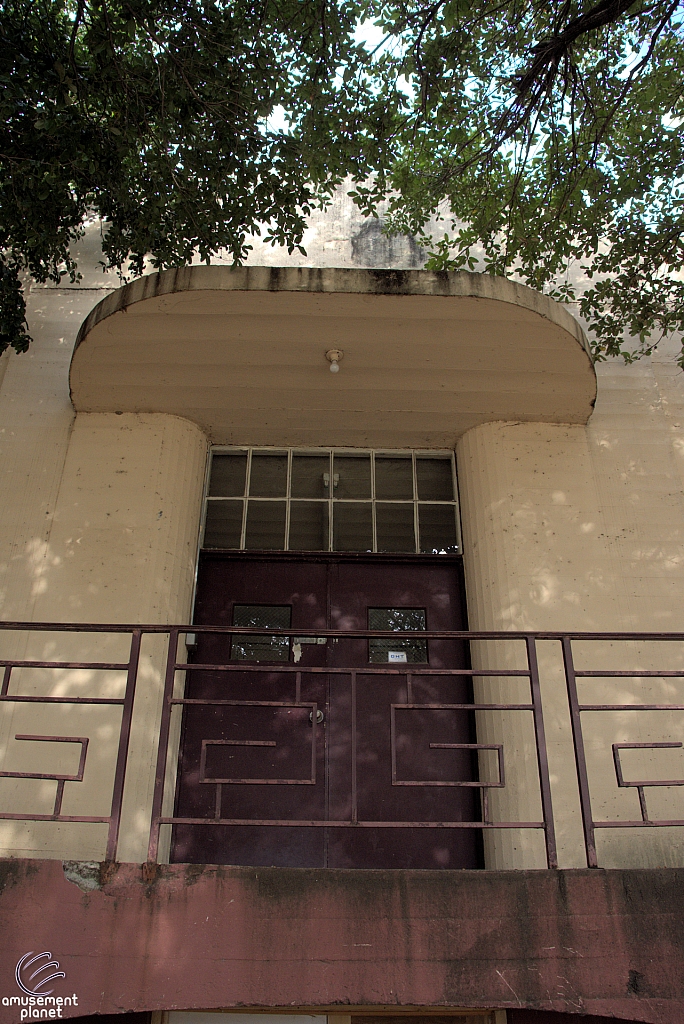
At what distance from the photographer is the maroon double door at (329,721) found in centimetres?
531

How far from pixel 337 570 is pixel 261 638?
30.4 inches

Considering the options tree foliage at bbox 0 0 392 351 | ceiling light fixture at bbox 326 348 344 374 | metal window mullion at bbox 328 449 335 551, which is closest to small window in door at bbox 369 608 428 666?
metal window mullion at bbox 328 449 335 551

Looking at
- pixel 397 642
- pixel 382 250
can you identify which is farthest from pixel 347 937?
pixel 382 250

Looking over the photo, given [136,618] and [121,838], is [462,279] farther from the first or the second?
[121,838]

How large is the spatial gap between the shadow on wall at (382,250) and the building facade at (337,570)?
234 mm

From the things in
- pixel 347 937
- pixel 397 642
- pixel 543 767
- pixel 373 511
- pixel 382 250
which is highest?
pixel 382 250

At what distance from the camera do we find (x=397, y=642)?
5.92m

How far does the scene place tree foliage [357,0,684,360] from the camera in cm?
592

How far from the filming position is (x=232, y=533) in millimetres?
6289

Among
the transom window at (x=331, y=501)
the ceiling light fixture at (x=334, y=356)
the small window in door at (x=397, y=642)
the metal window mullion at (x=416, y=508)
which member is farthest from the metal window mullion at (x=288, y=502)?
the ceiling light fixture at (x=334, y=356)

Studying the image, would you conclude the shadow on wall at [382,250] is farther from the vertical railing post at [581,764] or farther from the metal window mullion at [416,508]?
the vertical railing post at [581,764]

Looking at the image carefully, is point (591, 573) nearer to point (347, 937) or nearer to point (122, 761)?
point (347, 937)

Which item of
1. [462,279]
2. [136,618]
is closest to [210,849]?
[136,618]

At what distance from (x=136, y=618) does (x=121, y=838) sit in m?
1.42
